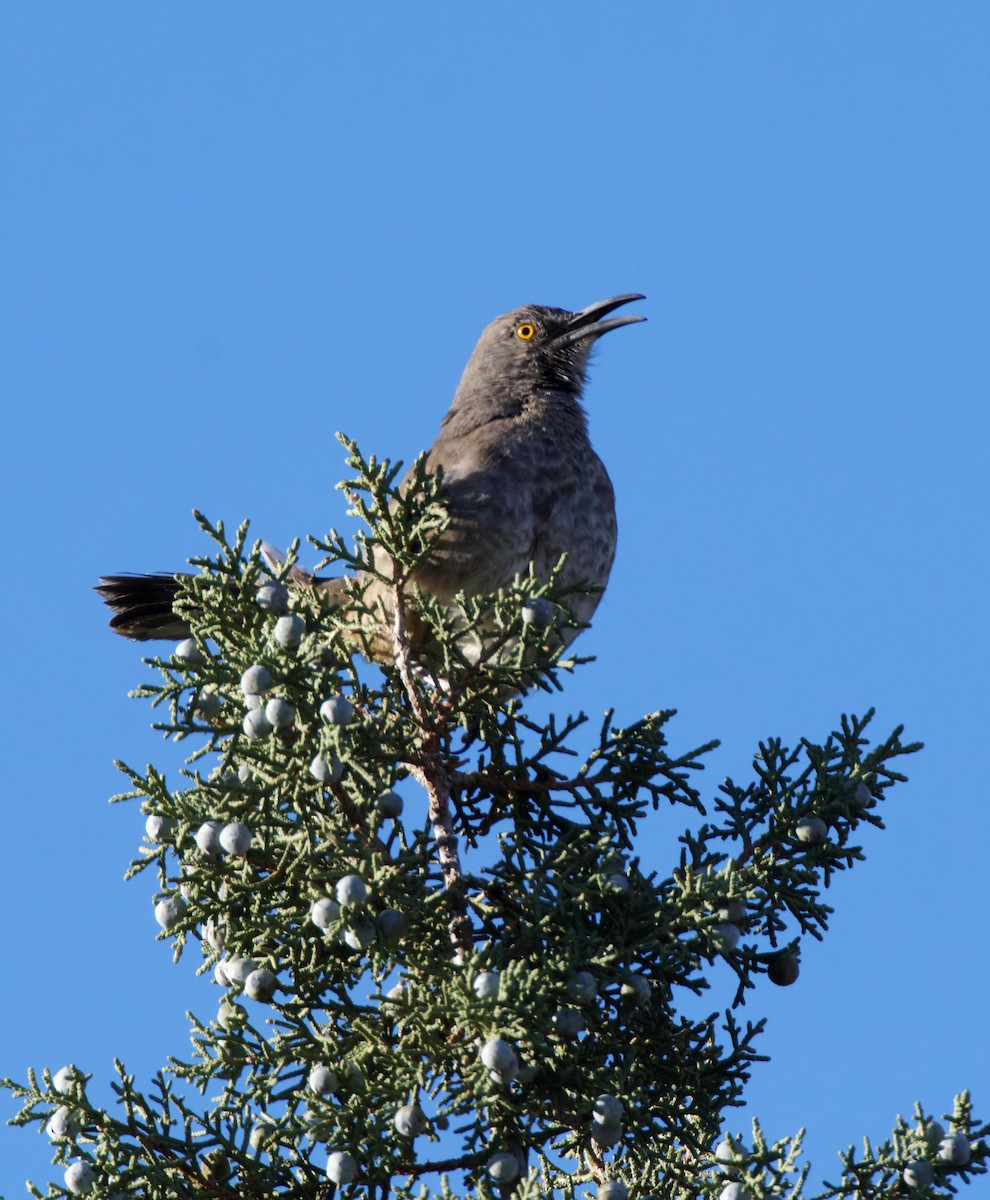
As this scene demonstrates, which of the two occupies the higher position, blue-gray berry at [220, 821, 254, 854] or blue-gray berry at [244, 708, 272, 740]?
blue-gray berry at [244, 708, 272, 740]

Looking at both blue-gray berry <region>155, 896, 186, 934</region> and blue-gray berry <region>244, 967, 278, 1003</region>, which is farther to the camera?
blue-gray berry <region>155, 896, 186, 934</region>

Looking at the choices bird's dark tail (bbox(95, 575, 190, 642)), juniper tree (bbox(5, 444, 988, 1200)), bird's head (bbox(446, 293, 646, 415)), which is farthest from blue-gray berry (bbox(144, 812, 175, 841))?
bird's head (bbox(446, 293, 646, 415))

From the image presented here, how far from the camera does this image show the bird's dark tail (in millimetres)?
5094

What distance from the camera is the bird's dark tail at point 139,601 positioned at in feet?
16.7

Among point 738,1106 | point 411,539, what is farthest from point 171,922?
point 738,1106

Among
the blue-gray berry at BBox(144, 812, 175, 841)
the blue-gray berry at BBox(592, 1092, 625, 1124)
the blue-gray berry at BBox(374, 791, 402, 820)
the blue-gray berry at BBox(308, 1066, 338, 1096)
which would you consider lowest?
the blue-gray berry at BBox(592, 1092, 625, 1124)

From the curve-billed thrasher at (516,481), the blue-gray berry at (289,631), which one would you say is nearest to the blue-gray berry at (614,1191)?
the blue-gray berry at (289,631)

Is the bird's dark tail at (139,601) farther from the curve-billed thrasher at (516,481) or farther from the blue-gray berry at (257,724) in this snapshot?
the blue-gray berry at (257,724)

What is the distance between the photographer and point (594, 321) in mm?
6062

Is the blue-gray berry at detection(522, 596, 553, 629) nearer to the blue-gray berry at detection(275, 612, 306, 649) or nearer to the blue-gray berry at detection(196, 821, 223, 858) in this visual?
the blue-gray berry at detection(275, 612, 306, 649)

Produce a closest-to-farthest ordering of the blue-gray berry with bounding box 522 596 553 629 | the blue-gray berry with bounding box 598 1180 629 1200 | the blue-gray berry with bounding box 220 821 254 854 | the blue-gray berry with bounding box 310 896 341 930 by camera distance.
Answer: the blue-gray berry with bounding box 598 1180 629 1200
the blue-gray berry with bounding box 310 896 341 930
the blue-gray berry with bounding box 220 821 254 854
the blue-gray berry with bounding box 522 596 553 629

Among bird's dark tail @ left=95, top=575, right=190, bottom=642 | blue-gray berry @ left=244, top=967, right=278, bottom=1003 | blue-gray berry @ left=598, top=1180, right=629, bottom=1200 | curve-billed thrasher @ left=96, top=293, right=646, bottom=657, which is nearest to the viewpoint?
blue-gray berry @ left=598, top=1180, right=629, bottom=1200

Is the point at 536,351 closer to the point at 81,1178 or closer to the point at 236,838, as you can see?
the point at 236,838

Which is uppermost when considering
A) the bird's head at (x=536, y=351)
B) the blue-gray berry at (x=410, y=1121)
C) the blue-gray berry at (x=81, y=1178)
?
the bird's head at (x=536, y=351)
